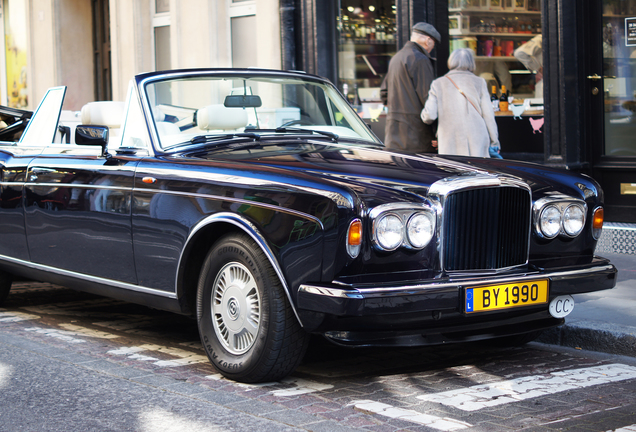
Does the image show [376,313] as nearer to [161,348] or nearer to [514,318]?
[514,318]

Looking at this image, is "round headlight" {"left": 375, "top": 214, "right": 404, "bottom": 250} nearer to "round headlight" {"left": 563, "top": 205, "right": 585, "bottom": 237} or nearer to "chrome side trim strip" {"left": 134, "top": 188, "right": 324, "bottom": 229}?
"chrome side trim strip" {"left": 134, "top": 188, "right": 324, "bottom": 229}

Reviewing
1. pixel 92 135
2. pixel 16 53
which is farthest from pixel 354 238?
pixel 16 53

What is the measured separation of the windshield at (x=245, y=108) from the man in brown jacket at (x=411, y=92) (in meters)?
2.31

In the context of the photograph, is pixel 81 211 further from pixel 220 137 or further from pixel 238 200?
pixel 238 200

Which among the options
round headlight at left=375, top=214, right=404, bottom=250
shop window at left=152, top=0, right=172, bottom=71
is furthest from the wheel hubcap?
shop window at left=152, top=0, right=172, bottom=71

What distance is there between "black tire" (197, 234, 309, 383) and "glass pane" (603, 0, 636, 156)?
6064 mm

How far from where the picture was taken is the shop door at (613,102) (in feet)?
30.3

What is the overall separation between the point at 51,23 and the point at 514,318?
1645cm

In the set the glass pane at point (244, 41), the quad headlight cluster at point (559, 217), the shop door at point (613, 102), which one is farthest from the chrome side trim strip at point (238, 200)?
the glass pane at point (244, 41)

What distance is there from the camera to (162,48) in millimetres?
16297

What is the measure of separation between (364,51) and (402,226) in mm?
8741

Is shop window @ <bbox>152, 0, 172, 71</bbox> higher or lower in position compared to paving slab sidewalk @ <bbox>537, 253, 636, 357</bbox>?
higher

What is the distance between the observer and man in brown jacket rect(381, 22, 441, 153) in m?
8.30

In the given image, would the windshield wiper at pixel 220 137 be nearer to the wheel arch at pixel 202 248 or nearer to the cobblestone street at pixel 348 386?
the wheel arch at pixel 202 248
